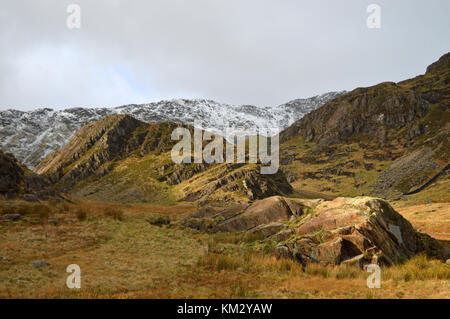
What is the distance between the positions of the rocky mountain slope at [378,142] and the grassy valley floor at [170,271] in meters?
92.8

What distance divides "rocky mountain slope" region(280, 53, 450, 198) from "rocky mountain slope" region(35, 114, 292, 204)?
45.3m

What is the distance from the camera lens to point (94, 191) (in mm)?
99250

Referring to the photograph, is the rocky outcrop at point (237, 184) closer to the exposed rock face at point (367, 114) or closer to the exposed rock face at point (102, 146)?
the exposed rock face at point (102, 146)

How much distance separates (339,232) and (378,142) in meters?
151

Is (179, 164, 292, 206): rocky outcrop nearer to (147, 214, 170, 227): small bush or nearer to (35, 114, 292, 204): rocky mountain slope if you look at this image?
(35, 114, 292, 204): rocky mountain slope

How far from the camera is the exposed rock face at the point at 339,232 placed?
15977mm

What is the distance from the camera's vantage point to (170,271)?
1447 cm

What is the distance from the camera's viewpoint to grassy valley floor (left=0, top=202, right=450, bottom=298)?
36.2ft

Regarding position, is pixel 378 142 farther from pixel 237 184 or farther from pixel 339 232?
pixel 339 232

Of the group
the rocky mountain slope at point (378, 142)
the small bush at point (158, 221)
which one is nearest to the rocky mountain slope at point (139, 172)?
the small bush at point (158, 221)

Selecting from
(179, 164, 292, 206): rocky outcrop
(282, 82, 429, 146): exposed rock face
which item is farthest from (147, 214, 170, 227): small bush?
(282, 82, 429, 146): exposed rock face

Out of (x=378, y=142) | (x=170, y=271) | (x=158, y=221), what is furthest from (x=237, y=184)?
(x=378, y=142)

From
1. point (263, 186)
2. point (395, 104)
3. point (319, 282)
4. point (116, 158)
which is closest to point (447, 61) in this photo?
point (395, 104)
